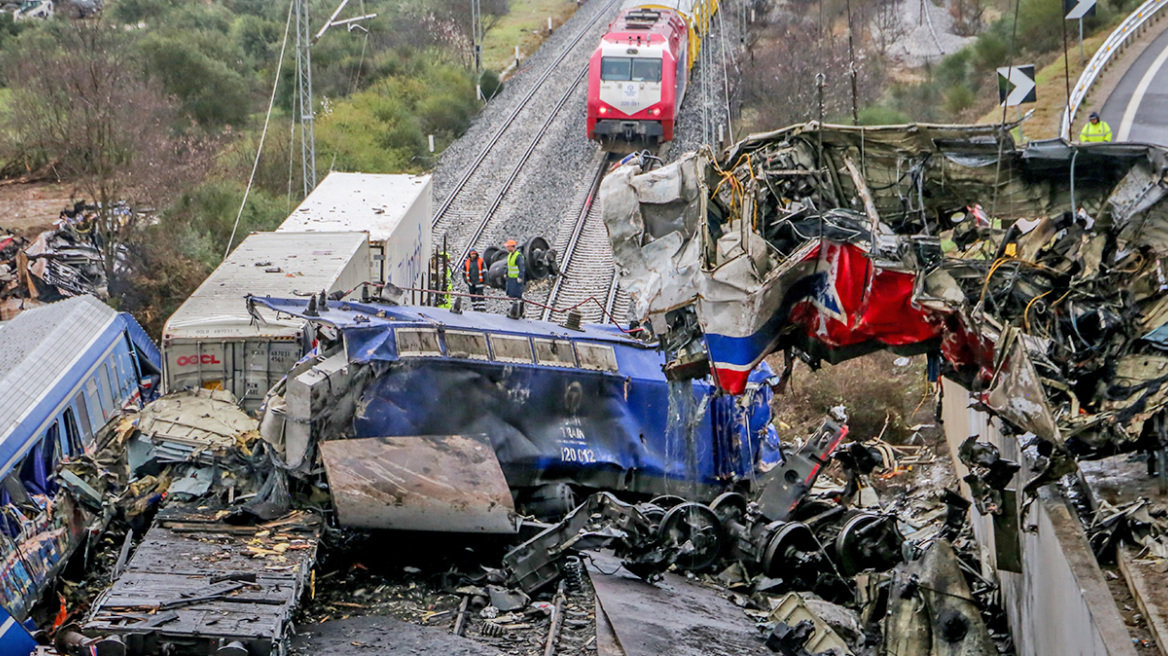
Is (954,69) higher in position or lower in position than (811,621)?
higher

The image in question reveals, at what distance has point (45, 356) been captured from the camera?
48.0 feet

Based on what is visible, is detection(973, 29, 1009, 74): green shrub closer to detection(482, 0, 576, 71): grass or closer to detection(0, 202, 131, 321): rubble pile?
detection(482, 0, 576, 71): grass

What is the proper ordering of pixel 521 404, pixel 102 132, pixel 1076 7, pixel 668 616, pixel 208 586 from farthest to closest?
1. pixel 102 132
2. pixel 521 404
3. pixel 1076 7
4. pixel 668 616
5. pixel 208 586

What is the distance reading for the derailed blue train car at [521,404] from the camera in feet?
40.1

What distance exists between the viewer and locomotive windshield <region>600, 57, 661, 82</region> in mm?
28688

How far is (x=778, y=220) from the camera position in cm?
1129

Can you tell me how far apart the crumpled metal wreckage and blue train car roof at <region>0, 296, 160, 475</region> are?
20.6ft

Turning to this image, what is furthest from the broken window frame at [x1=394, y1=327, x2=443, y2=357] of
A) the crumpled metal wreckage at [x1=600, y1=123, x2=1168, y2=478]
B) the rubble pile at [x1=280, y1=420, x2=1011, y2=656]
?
the crumpled metal wreckage at [x1=600, y1=123, x2=1168, y2=478]

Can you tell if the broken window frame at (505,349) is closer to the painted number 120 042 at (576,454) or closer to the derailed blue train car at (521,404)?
the derailed blue train car at (521,404)

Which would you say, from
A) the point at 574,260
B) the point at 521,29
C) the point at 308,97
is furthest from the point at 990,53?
the point at 521,29

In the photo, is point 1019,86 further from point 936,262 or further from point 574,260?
point 574,260

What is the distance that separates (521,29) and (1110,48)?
89.5 ft

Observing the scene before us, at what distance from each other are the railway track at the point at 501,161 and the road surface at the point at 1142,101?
11.7 metres

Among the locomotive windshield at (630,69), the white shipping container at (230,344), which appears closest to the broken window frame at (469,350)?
the white shipping container at (230,344)
